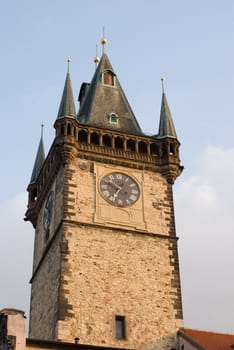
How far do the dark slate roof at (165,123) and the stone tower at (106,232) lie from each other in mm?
54

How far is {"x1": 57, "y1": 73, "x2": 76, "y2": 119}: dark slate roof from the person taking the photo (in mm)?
31422

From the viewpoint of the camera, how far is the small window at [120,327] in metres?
26.6

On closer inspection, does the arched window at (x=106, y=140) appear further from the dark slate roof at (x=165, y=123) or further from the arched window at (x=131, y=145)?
the dark slate roof at (x=165, y=123)

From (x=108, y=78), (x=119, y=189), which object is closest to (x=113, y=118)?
(x=108, y=78)

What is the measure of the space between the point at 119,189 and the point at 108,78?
744 cm

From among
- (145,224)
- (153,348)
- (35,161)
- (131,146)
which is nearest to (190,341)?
(153,348)

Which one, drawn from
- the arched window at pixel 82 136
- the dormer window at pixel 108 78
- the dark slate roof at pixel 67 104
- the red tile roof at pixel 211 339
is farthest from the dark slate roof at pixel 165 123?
the red tile roof at pixel 211 339

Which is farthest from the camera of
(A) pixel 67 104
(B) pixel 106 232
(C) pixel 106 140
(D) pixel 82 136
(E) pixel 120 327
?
(A) pixel 67 104

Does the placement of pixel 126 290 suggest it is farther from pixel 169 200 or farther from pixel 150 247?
pixel 169 200

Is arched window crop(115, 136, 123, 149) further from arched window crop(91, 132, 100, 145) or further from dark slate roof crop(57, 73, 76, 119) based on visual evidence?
dark slate roof crop(57, 73, 76, 119)

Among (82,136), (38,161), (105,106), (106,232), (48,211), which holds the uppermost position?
(105,106)

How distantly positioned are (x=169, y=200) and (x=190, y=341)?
659 centimetres

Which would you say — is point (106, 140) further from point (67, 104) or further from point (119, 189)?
point (119, 189)

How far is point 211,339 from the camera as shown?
27.2 meters
